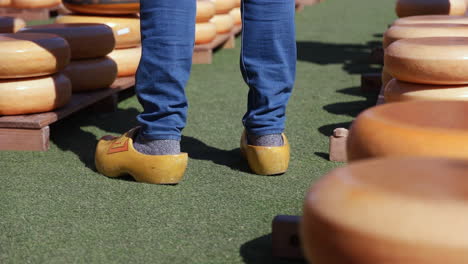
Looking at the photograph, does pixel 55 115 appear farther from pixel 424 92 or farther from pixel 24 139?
pixel 424 92

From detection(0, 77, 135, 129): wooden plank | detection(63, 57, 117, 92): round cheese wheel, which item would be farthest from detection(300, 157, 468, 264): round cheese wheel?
detection(63, 57, 117, 92): round cheese wheel

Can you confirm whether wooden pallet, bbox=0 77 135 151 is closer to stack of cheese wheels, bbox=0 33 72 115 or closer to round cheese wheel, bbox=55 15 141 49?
stack of cheese wheels, bbox=0 33 72 115

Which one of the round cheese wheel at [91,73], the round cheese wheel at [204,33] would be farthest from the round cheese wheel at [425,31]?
the round cheese wheel at [204,33]

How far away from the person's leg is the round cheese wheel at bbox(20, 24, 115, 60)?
1065mm

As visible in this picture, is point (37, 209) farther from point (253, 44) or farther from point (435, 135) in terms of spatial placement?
point (435, 135)

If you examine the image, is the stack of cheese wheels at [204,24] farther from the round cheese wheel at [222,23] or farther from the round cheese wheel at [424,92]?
the round cheese wheel at [424,92]

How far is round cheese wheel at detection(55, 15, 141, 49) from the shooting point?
3.55 meters

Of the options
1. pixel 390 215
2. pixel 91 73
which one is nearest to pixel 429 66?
pixel 390 215

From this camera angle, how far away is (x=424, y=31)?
2.68 meters

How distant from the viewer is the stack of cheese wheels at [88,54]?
3.05 metres

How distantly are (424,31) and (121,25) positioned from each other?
1.56 meters

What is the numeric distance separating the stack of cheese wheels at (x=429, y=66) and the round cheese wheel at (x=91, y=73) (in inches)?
55.1

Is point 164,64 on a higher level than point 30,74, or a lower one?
higher

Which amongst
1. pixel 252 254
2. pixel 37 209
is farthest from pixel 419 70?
pixel 37 209
